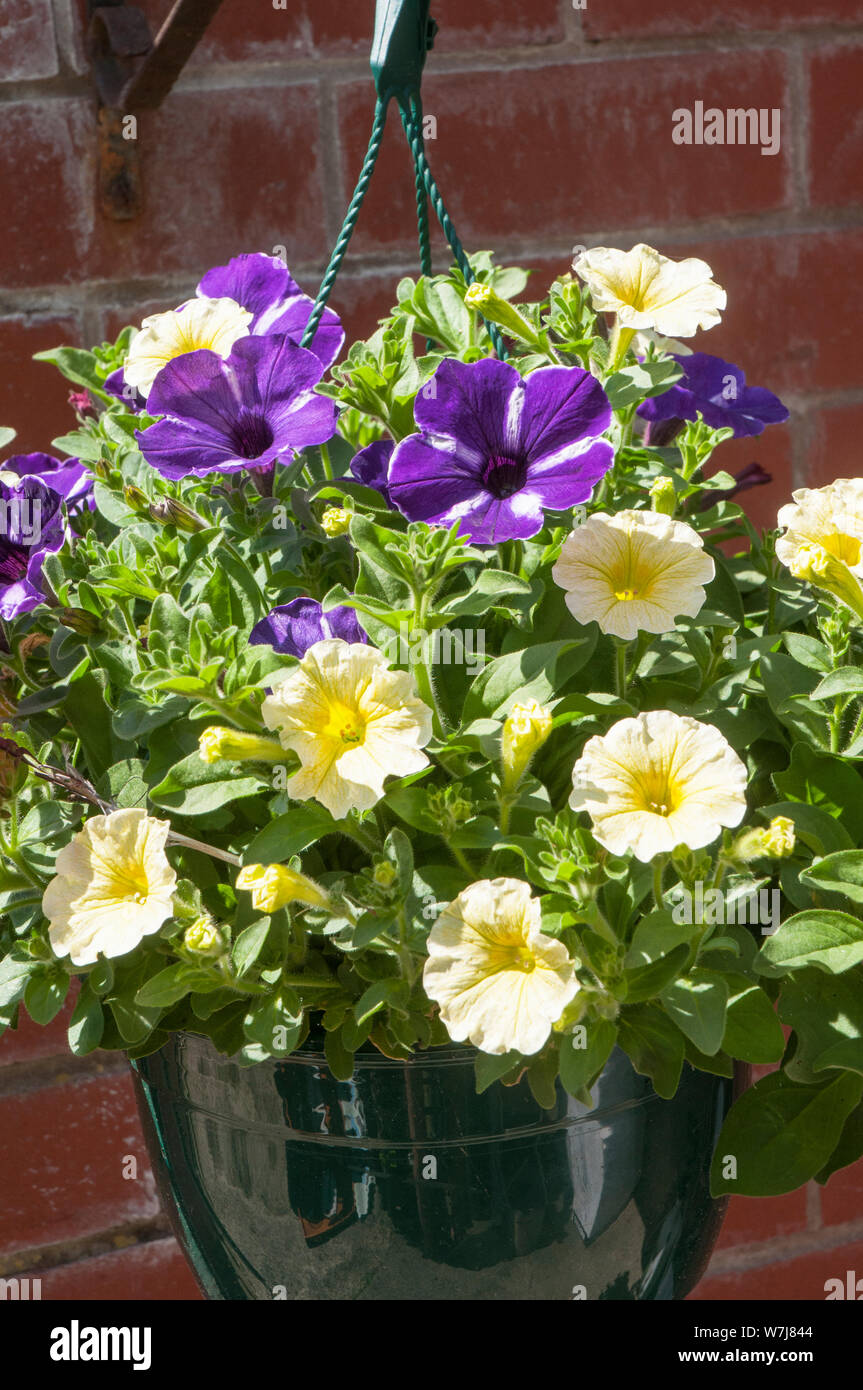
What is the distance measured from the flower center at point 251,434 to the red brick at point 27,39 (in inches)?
18.1

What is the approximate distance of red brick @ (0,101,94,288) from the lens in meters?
0.85

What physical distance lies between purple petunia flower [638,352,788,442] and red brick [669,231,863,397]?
0.33 m

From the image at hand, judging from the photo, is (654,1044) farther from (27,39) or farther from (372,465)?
(27,39)

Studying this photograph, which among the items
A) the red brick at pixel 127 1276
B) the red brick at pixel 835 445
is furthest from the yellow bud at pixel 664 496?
the red brick at pixel 127 1276

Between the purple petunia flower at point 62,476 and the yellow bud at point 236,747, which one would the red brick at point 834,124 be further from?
the yellow bud at point 236,747

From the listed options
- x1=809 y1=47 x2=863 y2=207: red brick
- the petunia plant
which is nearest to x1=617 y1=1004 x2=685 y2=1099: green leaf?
the petunia plant

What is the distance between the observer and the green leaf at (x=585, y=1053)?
44cm

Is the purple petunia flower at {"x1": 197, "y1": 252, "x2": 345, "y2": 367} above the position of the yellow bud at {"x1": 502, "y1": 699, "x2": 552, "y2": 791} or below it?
above

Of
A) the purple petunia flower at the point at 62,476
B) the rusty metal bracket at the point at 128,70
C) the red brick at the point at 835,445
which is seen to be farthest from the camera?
the red brick at the point at 835,445

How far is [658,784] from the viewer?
0.42 m

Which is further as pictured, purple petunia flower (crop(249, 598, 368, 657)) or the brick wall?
the brick wall

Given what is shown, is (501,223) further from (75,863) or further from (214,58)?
(75,863)

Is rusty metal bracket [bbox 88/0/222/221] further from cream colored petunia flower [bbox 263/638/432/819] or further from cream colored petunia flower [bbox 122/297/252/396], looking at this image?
cream colored petunia flower [bbox 263/638/432/819]

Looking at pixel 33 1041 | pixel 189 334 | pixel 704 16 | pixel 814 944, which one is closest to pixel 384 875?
pixel 814 944
